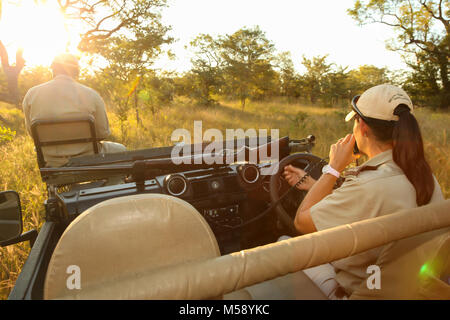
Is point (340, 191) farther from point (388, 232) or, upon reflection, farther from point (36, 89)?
point (36, 89)

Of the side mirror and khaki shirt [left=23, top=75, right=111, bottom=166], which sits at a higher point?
khaki shirt [left=23, top=75, right=111, bottom=166]

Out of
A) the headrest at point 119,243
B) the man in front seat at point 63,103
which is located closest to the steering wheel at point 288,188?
the headrest at point 119,243

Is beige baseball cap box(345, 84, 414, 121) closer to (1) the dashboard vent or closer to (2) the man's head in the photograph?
(1) the dashboard vent

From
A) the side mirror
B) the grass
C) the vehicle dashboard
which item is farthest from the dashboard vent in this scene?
the grass

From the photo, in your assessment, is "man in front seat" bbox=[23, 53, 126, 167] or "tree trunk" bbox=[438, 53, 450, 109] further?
"tree trunk" bbox=[438, 53, 450, 109]

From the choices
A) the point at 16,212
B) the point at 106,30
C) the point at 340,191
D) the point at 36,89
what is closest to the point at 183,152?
the point at 16,212

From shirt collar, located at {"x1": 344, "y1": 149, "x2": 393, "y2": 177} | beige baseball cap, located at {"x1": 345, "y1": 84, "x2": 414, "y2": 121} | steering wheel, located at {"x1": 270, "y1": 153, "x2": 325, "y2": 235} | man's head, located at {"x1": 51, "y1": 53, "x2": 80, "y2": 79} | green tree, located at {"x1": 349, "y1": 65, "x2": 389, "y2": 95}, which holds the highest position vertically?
green tree, located at {"x1": 349, "y1": 65, "x2": 389, "y2": 95}

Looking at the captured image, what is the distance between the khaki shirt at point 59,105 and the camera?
3.37m

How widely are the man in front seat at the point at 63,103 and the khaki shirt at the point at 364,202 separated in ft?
9.70

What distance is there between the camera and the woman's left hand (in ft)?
5.52

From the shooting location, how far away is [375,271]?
3.39 ft

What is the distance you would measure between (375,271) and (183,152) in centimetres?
170

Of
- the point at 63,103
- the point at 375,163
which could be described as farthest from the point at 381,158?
the point at 63,103

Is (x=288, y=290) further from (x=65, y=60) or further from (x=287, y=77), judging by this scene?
(x=287, y=77)
